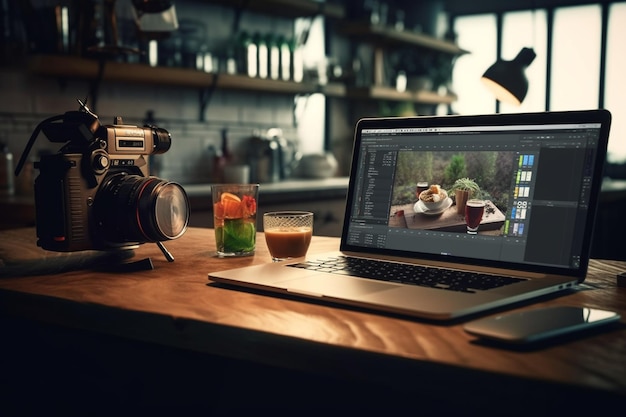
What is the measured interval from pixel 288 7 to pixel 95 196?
106 inches

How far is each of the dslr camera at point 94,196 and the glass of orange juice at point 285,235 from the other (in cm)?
15

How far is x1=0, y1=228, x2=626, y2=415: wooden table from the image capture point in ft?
1.88

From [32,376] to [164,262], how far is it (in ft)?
1.00

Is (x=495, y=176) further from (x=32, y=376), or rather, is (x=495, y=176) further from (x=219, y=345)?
(x=32, y=376)

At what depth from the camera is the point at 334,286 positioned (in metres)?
0.85

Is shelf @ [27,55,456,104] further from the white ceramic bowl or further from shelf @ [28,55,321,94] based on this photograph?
the white ceramic bowl

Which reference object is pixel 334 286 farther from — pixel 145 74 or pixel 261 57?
pixel 261 57

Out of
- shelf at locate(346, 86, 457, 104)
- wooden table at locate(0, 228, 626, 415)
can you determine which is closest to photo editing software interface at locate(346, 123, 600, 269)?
wooden table at locate(0, 228, 626, 415)

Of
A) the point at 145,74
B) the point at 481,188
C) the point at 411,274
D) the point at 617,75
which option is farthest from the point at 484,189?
the point at 617,75

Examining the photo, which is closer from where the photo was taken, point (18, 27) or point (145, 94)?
point (18, 27)

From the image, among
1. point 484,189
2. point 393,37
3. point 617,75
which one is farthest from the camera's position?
point 617,75

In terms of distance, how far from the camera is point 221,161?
337 cm

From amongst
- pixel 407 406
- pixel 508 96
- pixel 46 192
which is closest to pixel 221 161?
pixel 508 96

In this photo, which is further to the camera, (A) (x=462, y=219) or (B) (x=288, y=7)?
(B) (x=288, y=7)
